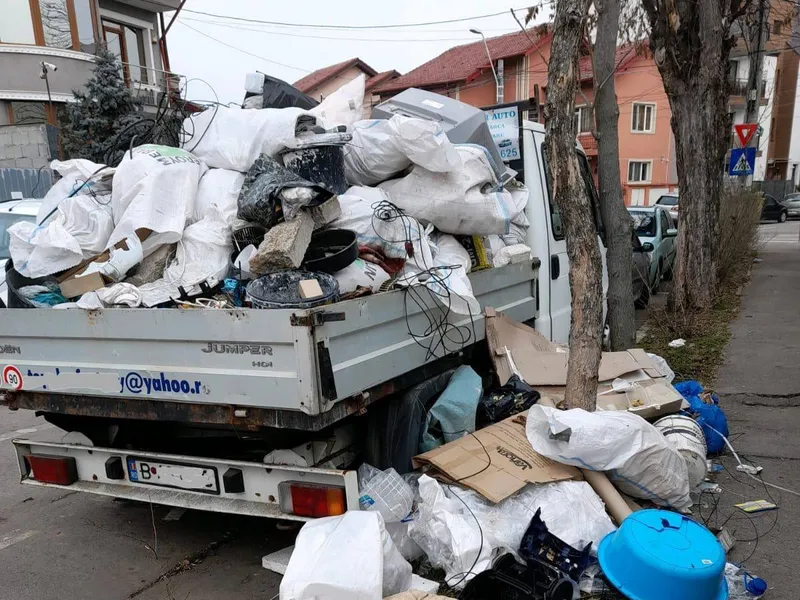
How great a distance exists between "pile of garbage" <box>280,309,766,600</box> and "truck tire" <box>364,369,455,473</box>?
2cm

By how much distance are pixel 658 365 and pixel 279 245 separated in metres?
3.20

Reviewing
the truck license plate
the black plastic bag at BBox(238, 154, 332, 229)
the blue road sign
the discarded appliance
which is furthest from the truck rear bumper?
the blue road sign

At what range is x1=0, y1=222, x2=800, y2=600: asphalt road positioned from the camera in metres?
2.96

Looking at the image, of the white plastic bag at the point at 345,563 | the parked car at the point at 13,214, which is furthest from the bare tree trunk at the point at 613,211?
the parked car at the point at 13,214

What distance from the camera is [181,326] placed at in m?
2.60

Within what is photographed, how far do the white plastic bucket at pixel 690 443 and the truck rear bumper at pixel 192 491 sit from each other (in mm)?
2012

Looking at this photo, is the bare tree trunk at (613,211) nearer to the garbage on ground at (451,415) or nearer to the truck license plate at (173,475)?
the garbage on ground at (451,415)

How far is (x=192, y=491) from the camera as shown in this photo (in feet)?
9.45

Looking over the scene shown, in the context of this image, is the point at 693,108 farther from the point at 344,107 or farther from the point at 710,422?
the point at 344,107

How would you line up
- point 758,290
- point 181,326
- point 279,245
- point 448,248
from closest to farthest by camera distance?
1. point 181,326
2. point 279,245
3. point 448,248
4. point 758,290

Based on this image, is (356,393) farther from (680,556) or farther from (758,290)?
(758,290)

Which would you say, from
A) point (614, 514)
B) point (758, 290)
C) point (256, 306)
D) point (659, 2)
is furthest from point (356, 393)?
point (758, 290)

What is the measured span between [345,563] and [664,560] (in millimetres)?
1243

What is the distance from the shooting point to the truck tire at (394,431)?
3.12 m
